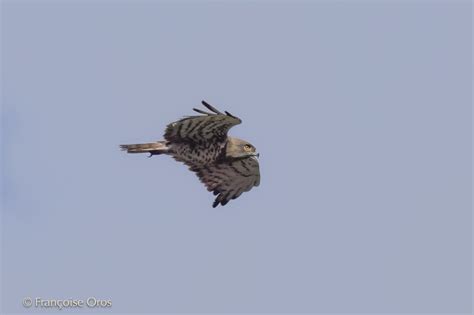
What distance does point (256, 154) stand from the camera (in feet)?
103

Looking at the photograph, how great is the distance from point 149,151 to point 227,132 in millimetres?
1697

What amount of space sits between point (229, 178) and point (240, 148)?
1221mm

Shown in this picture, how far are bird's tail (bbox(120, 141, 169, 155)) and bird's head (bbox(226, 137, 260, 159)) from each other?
4.58 ft

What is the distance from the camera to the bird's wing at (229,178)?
3225cm

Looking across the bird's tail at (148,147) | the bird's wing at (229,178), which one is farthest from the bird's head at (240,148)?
the bird's tail at (148,147)

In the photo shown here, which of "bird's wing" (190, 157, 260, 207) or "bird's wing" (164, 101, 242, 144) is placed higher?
"bird's wing" (164, 101, 242, 144)

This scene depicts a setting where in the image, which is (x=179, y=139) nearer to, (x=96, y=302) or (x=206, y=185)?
(x=206, y=185)

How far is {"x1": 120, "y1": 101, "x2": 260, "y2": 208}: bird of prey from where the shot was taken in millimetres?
30391

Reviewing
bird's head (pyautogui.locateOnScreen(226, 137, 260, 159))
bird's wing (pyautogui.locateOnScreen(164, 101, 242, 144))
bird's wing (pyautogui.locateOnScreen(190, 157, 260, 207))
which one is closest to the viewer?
bird's wing (pyautogui.locateOnScreen(164, 101, 242, 144))

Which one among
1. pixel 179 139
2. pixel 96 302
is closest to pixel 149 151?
pixel 179 139

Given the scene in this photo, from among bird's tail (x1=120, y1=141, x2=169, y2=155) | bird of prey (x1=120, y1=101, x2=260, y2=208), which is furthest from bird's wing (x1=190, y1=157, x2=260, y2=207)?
bird's tail (x1=120, y1=141, x2=169, y2=155)

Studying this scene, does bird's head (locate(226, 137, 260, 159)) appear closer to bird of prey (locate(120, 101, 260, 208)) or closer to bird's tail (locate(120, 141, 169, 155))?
bird of prey (locate(120, 101, 260, 208))

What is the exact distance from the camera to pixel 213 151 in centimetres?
3145

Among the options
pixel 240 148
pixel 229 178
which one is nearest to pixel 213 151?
pixel 240 148
